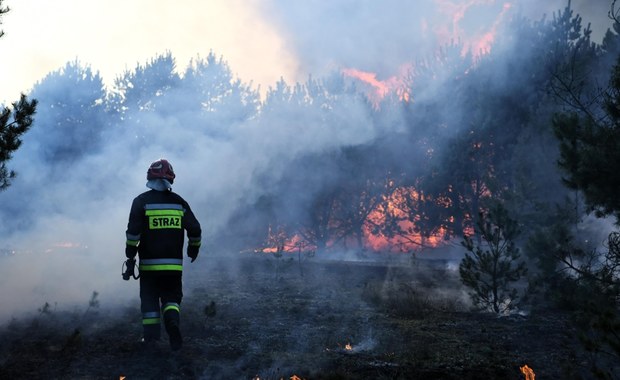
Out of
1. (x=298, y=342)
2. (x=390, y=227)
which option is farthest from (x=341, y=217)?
(x=298, y=342)

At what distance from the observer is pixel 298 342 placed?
673cm

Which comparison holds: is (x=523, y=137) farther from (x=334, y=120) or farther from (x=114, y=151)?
(x=114, y=151)

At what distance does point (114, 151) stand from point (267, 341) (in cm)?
1217

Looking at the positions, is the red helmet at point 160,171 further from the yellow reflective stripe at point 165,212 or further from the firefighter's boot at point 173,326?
the firefighter's boot at point 173,326

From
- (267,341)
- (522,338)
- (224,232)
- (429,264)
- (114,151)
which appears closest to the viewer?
(267,341)

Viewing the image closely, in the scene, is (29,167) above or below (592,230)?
above

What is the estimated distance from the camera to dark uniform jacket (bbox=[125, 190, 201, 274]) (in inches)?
219

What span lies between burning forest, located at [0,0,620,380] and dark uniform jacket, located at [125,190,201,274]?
3.28 ft

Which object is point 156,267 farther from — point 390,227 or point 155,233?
point 390,227

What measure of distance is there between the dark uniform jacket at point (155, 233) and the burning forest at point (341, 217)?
100 centimetres

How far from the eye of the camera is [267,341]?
6707 millimetres

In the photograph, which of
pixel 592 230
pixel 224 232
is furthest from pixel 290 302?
pixel 224 232

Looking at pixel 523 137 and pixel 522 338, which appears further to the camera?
pixel 523 137

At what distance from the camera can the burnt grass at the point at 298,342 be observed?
512 cm
